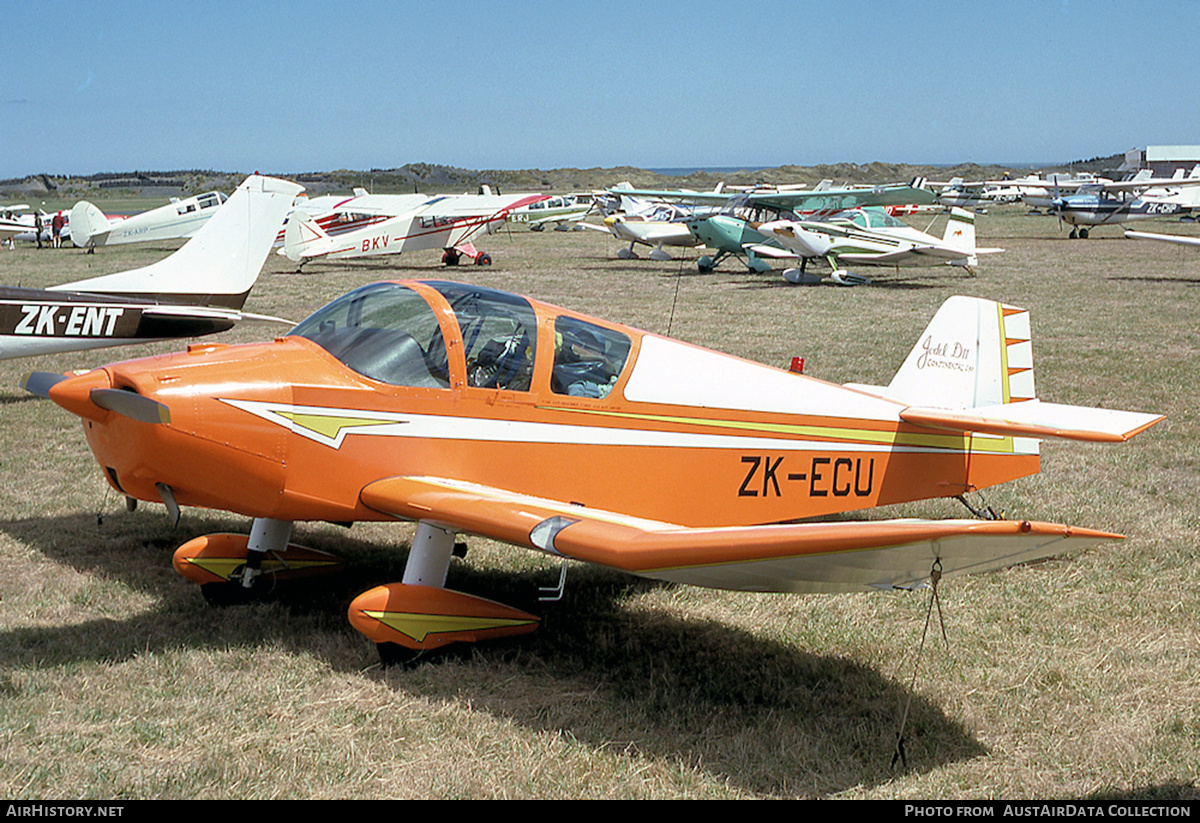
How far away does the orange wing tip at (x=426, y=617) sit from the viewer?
4.42 m

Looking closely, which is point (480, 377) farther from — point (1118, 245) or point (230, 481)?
point (1118, 245)

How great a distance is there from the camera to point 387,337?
478cm

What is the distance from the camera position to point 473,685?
4.41 meters

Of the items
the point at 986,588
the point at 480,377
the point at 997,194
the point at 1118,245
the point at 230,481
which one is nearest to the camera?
the point at 230,481

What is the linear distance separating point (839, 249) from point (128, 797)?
68.3 ft

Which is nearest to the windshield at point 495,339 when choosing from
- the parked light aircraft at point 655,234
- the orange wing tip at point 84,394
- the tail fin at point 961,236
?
the orange wing tip at point 84,394

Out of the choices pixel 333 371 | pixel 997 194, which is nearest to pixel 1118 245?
pixel 997 194

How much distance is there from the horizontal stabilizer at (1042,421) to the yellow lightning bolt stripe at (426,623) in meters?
2.53

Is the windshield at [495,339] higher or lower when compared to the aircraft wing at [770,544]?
higher

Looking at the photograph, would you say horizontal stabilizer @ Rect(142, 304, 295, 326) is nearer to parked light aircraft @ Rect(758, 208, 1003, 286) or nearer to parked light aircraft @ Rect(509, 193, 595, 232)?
parked light aircraft @ Rect(758, 208, 1003, 286)

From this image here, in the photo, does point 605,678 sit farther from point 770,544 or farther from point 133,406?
point 133,406

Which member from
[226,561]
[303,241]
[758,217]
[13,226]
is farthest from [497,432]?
[13,226]

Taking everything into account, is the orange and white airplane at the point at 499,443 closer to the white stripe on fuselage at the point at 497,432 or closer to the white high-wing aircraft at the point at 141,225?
the white stripe on fuselage at the point at 497,432

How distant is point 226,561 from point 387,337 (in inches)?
63.8
